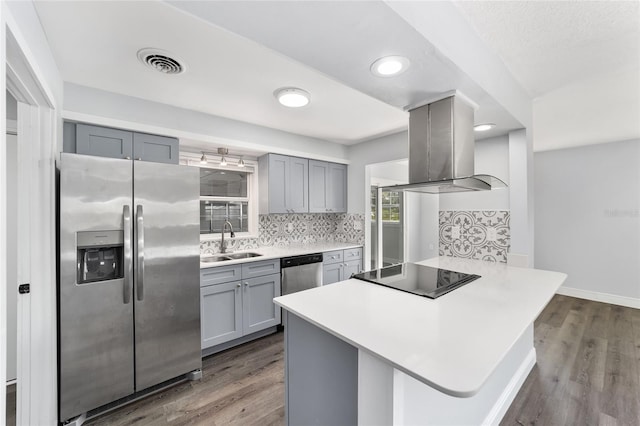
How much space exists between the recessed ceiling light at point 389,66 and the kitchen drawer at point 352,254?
2598mm

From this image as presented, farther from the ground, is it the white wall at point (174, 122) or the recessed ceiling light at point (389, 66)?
the white wall at point (174, 122)

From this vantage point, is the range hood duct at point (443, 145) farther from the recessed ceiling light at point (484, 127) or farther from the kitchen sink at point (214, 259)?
the kitchen sink at point (214, 259)

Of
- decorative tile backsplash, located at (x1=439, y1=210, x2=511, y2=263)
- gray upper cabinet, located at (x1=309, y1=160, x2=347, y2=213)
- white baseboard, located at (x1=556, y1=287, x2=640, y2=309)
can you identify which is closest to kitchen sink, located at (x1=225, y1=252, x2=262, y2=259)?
gray upper cabinet, located at (x1=309, y1=160, x2=347, y2=213)

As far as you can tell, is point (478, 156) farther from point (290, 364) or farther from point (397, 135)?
point (290, 364)

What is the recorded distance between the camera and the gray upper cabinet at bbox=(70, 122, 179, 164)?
2.17 metres

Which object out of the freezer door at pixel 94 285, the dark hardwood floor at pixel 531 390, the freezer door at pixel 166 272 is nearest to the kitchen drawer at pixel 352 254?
the dark hardwood floor at pixel 531 390

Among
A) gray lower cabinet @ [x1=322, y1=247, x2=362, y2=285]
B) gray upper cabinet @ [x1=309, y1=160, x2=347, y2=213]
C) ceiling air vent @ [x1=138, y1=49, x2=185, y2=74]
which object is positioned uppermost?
ceiling air vent @ [x1=138, y1=49, x2=185, y2=74]

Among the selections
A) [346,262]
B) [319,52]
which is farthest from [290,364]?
[346,262]

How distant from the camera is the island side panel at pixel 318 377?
124 centimetres

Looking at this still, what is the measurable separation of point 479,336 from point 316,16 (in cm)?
138

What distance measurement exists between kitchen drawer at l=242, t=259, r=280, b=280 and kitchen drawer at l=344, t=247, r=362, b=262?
42.3 inches

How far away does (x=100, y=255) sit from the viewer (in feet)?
6.25

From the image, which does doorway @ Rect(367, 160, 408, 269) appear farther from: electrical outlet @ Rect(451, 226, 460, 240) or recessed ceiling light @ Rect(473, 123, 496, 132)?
recessed ceiling light @ Rect(473, 123, 496, 132)

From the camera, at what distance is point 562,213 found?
4.38 metres
